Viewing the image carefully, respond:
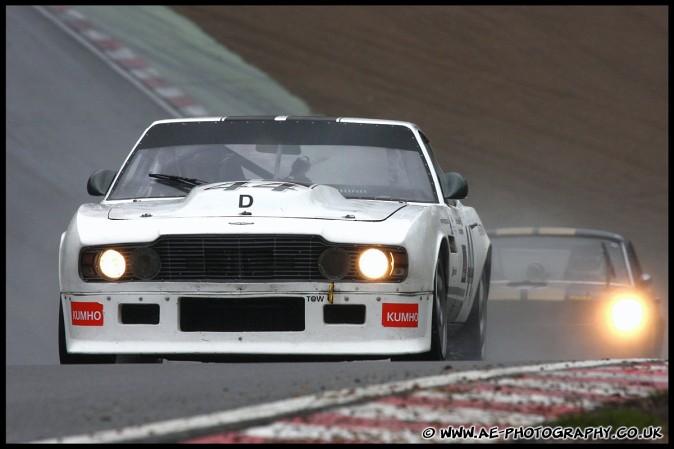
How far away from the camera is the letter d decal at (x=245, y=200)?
8.21 meters

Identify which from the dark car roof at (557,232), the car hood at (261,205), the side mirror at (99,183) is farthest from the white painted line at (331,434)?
the dark car roof at (557,232)

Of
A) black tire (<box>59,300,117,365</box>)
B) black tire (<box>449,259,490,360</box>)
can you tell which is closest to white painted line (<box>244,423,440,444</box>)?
black tire (<box>59,300,117,365</box>)

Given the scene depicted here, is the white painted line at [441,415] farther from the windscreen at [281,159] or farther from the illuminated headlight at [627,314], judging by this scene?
the illuminated headlight at [627,314]

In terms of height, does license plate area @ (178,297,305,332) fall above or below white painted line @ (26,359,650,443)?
above

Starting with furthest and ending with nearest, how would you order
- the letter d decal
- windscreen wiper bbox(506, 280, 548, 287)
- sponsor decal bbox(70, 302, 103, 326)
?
windscreen wiper bbox(506, 280, 548, 287) → the letter d decal → sponsor decal bbox(70, 302, 103, 326)

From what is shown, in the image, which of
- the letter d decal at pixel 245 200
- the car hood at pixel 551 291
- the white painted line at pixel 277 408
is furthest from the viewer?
the car hood at pixel 551 291

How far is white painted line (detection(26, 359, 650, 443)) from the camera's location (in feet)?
17.6

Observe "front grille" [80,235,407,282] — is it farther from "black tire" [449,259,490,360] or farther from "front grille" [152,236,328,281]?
"black tire" [449,259,490,360]

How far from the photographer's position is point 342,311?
26.1 feet

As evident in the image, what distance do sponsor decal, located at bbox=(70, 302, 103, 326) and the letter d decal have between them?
89cm

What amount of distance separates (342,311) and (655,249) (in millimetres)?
12597

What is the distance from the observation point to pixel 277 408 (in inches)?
230

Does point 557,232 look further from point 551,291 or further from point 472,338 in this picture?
point 472,338

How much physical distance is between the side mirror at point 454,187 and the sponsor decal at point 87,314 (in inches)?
93.8
